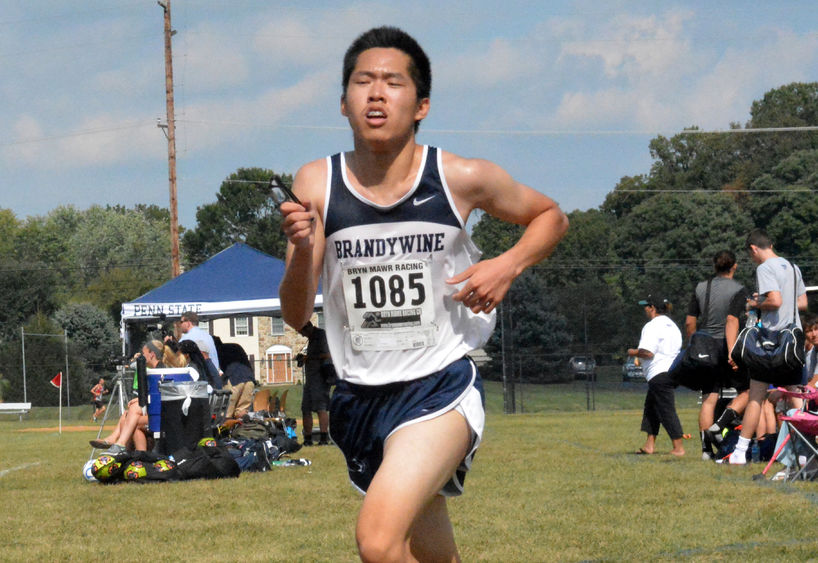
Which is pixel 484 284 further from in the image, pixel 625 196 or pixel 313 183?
pixel 625 196

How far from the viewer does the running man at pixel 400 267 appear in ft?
12.6

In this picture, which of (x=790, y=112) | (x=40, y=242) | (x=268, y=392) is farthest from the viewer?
(x=40, y=242)

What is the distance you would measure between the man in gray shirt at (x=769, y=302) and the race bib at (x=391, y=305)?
7.01 metres

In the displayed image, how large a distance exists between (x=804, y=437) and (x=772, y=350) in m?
1.12

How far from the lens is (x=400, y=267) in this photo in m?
3.88

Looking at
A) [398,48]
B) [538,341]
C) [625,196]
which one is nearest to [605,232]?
[625,196]

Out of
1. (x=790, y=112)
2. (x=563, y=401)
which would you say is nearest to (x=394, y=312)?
(x=563, y=401)

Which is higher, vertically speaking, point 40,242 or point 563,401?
point 40,242

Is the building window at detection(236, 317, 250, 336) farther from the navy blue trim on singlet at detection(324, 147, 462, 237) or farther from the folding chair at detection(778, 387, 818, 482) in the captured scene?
the navy blue trim on singlet at detection(324, 147, 462, 237)

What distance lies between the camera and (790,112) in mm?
85562

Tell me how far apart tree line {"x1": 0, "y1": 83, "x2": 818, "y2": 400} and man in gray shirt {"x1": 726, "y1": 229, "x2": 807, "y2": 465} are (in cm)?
3541

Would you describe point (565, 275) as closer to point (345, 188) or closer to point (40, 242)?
point (40, 242)

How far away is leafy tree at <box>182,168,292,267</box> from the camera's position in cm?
8338

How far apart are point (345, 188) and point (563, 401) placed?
27.0 meters
